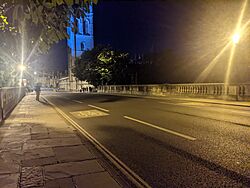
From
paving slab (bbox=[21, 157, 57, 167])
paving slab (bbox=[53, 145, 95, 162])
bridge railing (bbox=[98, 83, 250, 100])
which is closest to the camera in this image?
paving slab (bbox=[21, 157, 57, 167])

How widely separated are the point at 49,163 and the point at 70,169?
0.65 meters

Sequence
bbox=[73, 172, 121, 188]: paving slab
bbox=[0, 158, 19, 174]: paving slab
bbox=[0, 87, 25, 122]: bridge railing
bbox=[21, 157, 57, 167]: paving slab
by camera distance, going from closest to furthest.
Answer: bbox=[73, 172, 121, 188]: paving slab → bbox=[0, 158, 19, 174]: paving slab → bbox=[21, 157, 57, 167]: paving slab → bbox=[0, 87, 25, 122]: bridge railing

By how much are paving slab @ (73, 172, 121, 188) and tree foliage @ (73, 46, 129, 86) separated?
47.3 meters

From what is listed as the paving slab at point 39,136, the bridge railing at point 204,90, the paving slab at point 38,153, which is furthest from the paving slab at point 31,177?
the bridge railing at point 204,90

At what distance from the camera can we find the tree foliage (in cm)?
5156

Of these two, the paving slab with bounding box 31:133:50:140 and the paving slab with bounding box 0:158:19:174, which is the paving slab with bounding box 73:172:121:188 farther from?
the paving slab with bounding box 31:133:50:140

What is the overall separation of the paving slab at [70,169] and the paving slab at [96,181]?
0.21 meters

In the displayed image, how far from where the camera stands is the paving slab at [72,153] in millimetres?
5391

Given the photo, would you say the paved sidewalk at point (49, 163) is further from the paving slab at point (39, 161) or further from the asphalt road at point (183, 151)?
the asphalt road at point (183, 151)

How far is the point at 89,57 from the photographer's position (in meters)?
57.5

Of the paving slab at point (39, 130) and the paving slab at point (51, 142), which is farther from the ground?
the paving slab at point (51, 142)

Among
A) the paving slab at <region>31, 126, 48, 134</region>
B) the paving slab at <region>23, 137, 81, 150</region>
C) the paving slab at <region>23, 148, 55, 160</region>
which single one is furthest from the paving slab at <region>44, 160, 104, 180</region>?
the paving slab at <region>31, 126, 48, 134</region>

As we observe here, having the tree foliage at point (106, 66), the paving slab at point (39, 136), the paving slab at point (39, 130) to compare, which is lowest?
the paving slab at point (39, 130)

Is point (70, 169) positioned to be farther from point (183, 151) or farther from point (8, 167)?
point (183, 151)
